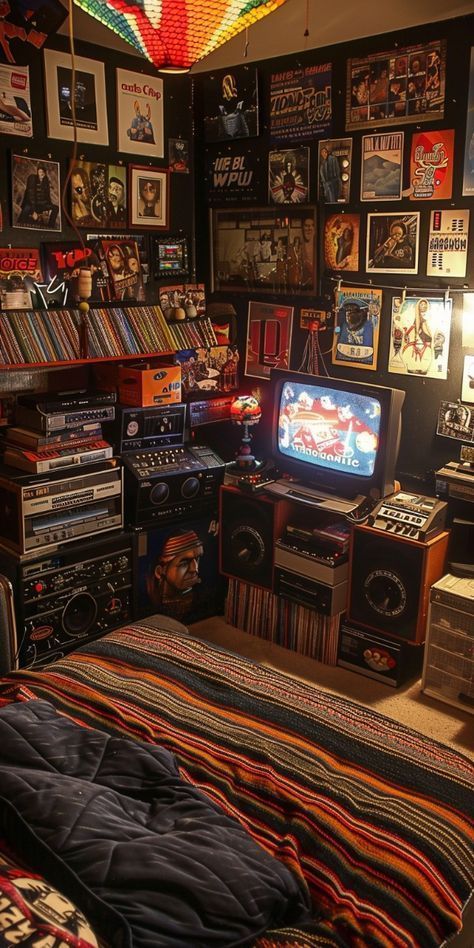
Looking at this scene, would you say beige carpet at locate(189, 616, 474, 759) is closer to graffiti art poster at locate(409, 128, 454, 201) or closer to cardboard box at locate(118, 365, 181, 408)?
cardboard box at locate(118, 365, 181, 408)

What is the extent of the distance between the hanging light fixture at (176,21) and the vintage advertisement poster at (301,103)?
2.46 m

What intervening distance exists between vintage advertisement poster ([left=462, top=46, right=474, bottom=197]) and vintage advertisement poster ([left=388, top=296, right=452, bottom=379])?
1.58ft

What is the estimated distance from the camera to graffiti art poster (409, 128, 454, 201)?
3580 mm

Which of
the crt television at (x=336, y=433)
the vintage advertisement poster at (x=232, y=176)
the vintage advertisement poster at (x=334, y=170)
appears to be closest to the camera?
the crt television at (x=336, y=433)

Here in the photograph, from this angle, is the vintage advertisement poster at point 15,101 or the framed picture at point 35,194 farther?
the framed picture at point 35,194

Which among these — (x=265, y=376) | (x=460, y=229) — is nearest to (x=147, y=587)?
(x=265, y=376)

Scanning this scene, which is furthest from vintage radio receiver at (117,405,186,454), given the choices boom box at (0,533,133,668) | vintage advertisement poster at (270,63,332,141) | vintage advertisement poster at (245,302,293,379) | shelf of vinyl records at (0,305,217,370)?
vintage advertisement poster at (270,63,332,141)

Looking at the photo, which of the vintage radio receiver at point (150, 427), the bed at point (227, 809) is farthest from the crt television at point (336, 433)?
the bed at point (227, 809)

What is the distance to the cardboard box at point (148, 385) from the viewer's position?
397 cm

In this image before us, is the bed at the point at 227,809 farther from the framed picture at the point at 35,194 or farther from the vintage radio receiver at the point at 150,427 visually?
the framed picture at the point at 35,194

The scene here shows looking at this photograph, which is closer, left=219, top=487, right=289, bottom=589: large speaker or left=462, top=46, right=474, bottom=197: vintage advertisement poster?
left=462, top=46, right=474, bottom=197: vintage advertisement poster

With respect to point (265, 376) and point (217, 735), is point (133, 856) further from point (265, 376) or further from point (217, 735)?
point (265, 376)

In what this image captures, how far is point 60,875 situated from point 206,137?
154 inches

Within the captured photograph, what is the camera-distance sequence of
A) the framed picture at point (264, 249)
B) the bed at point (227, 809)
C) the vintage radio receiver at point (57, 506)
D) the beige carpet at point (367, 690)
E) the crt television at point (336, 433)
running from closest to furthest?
1. the bed at point (227, 809)
2. the beige carpet at point (367, 690)
3. the vintage radio receiver at point (57, 506)
4. the crt television at point (336, 433)
5. the framed picture at point (264, 249)
